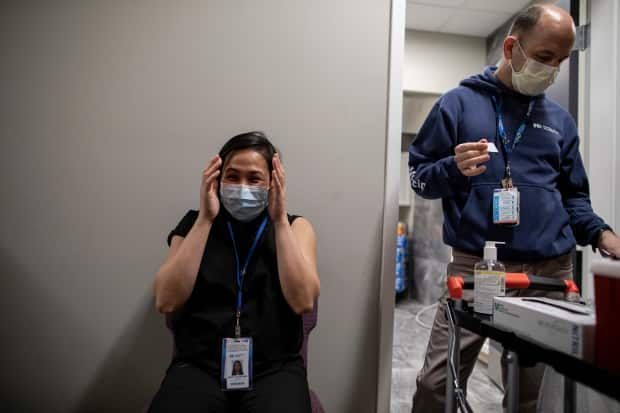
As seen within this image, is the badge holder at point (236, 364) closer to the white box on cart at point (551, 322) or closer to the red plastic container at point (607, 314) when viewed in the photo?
the white box on cart at point (551, 322)

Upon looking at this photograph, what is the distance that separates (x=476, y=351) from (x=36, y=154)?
1.83m

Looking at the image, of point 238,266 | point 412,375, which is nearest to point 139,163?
point 238,266

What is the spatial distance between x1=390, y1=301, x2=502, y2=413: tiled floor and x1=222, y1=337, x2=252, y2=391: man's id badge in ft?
3.73

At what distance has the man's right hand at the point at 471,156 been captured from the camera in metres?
1.06

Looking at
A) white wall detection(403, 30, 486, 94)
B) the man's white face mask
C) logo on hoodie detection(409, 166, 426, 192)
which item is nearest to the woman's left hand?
logo on hoodie detection(409, 166, 426, 192)

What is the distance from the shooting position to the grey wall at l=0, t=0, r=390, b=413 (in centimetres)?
146

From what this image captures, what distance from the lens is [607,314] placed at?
582 millimetres

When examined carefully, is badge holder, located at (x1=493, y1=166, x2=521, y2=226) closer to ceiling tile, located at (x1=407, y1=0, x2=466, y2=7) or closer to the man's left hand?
the man's left hand

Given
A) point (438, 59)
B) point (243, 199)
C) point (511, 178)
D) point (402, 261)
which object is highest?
point (438, 59)

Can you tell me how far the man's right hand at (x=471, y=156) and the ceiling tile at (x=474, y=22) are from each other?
2.71m

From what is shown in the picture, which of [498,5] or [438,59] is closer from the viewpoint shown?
[498,5]

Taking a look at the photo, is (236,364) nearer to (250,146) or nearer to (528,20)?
(250,146)

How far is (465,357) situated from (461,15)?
3.08 meters

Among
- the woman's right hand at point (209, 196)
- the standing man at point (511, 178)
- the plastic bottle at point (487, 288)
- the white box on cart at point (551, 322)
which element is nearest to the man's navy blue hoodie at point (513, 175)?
the standing man at point (511, 178)
